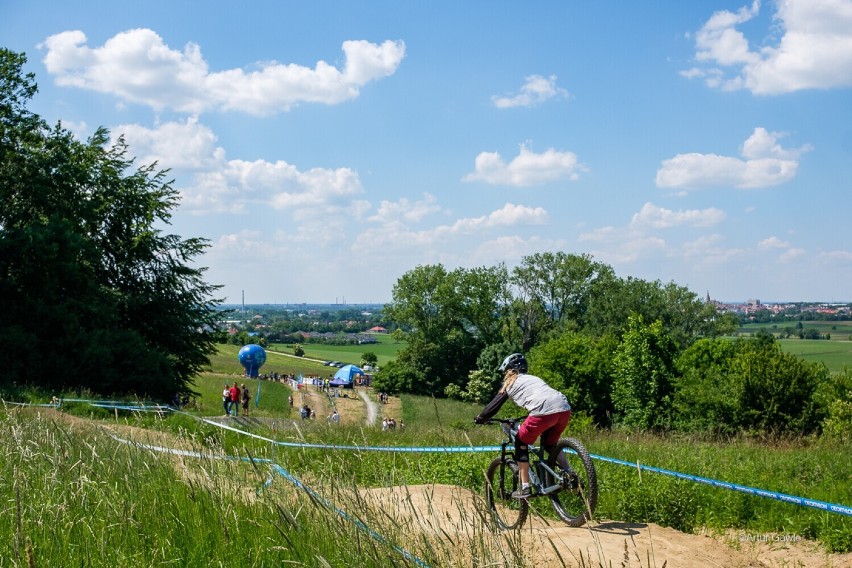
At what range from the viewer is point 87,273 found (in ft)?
99.2

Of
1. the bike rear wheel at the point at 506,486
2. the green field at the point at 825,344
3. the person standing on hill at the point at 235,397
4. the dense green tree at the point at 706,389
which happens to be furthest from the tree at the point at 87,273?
the green field at the point at 825,344

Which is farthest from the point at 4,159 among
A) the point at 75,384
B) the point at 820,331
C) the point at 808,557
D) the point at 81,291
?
the point at 820,331

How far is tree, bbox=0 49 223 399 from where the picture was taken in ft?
79.7

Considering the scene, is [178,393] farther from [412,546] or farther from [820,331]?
[820,331]

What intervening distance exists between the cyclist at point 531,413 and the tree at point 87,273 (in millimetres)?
17691

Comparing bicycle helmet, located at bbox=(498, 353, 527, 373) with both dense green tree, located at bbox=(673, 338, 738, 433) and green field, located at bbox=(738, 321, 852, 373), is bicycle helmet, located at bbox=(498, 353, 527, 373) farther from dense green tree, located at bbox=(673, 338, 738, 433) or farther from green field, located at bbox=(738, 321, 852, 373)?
green field, located at bbox=(738, 321, 852, 373)

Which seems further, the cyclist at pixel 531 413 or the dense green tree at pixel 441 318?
the dense green tree at pixel 441 318

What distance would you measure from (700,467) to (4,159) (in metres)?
27.3

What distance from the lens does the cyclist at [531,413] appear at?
7625mm

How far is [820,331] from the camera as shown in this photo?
162250 mm

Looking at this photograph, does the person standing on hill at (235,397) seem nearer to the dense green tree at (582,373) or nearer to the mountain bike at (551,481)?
the mountain bike at (551,481)

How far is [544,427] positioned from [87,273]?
27022 millimetres

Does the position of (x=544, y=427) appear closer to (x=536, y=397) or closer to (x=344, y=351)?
(x=536, y=397)

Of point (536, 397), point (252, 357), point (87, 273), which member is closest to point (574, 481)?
Result: point (536, 397)
